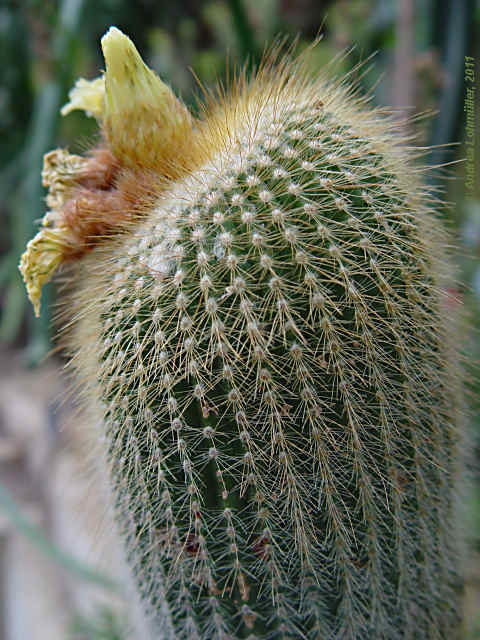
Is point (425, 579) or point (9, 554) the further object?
point (9, 554)

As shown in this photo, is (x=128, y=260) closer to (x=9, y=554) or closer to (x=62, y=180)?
(x=62, y=180)

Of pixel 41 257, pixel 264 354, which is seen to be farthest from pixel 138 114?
pixel 264 354

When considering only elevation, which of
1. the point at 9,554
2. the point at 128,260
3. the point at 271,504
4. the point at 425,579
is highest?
the point at 128,260

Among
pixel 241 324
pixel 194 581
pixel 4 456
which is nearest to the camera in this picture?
pixel 241 324

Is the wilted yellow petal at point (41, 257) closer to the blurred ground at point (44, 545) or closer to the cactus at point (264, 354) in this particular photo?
the cactus at point (264, 354)

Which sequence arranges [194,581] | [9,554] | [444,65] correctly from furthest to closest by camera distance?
[9,554], [444,65], [194,581]

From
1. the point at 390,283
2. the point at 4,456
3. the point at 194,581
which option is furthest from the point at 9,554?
the point at 390,283
